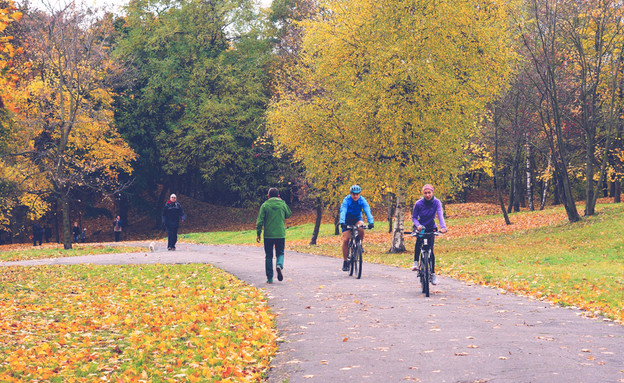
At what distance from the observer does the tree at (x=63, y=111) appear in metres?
30.4

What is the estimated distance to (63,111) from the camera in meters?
30.9

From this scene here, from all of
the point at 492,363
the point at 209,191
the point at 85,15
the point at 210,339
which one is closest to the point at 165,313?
the point at 210,339

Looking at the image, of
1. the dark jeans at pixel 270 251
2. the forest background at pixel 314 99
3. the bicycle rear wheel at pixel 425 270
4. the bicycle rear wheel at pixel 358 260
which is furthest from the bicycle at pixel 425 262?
the forest background at pixel 314 99

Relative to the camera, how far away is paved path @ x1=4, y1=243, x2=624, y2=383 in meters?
6.27

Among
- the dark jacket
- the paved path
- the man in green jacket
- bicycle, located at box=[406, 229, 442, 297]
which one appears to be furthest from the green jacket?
the dark jacket

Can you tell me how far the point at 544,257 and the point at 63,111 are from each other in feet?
75.3

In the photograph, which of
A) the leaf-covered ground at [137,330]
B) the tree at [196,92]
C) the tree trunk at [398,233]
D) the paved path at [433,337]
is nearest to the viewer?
the paved path at [433,337]

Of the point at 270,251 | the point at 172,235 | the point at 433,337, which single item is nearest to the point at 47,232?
the point at 172,235

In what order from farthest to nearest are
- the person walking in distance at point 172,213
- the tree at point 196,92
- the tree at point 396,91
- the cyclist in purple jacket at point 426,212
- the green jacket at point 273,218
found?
the tree at point 196,92 < the person walking in distance at point 172,213 < the tree at point 396,91 < the green jacket at point 273,218 < the cyclist in purple jacket at point 426,212

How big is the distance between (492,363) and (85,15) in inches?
1152

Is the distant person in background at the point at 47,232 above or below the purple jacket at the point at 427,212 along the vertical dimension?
below

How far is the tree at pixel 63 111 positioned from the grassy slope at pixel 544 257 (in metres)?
13.9

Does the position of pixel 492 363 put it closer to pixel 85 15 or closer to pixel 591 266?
pixel 591 266

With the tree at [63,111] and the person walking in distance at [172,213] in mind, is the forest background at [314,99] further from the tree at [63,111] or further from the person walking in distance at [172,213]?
the person walking in distance at [172,213]
